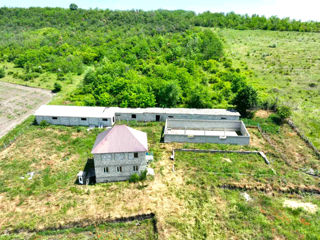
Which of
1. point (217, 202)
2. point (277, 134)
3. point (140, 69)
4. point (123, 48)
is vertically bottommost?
point (217, 202)

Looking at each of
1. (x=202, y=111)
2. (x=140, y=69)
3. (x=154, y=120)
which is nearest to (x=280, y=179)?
(x=202, y=111)

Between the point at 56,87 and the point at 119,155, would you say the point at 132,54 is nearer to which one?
the point at 56,87

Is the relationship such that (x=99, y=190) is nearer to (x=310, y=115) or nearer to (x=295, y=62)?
(x=310, y=115)

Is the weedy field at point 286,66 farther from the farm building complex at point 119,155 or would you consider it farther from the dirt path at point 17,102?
the dirt path at point 17,102

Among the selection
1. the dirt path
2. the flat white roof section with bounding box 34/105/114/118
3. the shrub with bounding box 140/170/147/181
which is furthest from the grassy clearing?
the shrub with bounding box 140/170/147/181

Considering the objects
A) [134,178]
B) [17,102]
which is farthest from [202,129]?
[17,102]

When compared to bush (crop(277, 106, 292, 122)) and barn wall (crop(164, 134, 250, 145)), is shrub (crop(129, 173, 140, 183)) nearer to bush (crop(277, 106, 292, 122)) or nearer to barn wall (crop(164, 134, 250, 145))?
barn wall (crop(164, 134, 250, 145))
